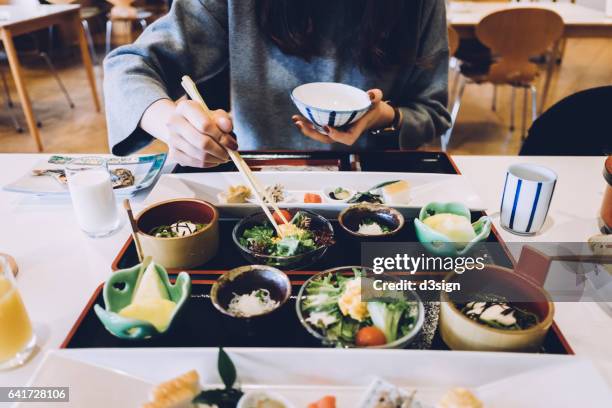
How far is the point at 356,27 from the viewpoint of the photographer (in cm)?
148

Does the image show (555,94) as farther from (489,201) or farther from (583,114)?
(489,201)

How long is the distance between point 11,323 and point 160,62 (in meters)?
0.92

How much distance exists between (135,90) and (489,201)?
997 millimetres

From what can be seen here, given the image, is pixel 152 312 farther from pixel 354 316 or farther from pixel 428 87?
pixel 428 87

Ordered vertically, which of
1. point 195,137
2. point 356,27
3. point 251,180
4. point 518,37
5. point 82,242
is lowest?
point 518,37

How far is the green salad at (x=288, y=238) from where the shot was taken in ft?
3.18

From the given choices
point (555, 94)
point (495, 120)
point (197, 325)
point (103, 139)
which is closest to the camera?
point (197, 325)

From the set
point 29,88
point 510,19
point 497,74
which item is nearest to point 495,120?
point 497,74

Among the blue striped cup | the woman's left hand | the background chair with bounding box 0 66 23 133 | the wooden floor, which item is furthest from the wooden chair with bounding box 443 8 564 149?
the background chair with bounding box 0 66 23 133

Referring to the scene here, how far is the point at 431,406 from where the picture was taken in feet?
2.30

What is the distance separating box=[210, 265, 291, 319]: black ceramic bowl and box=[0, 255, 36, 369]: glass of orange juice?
0.31 metres

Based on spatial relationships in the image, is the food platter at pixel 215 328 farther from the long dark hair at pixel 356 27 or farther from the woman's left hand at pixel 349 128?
the long dark hair at pixel 356 27

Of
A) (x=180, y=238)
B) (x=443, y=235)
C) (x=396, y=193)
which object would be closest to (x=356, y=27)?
(x=396, y=193)

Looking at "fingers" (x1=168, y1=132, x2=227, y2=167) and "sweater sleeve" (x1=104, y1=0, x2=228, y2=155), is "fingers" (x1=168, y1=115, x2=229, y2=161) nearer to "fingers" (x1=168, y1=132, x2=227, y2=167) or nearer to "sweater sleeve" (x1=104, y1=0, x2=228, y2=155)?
"fingers" (x1=168, y1=132, x2=227, y2=167)
